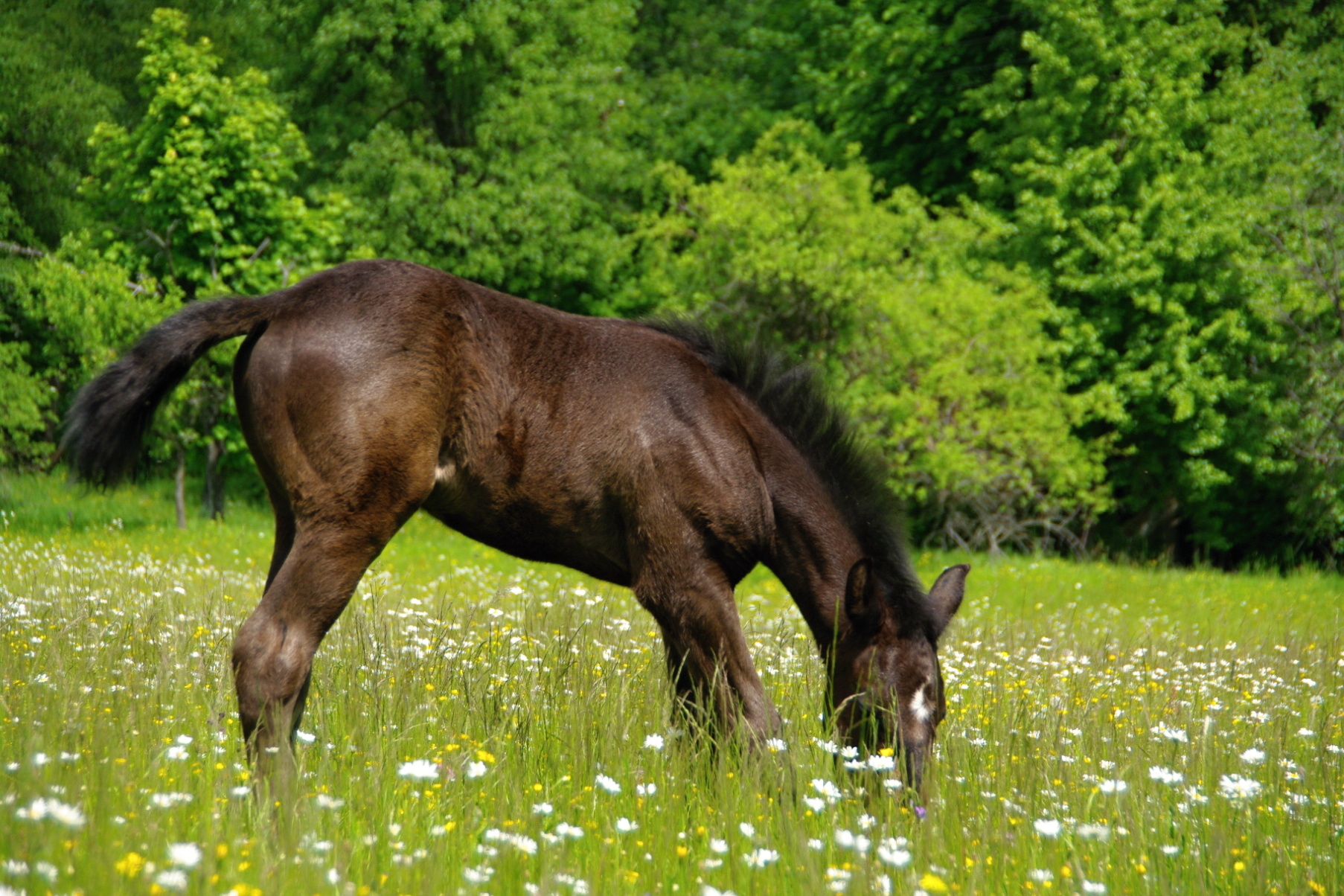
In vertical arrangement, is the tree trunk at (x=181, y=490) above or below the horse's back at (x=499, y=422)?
below

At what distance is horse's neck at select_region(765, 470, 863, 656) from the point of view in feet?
14.1

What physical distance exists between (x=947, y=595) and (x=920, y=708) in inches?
19.6

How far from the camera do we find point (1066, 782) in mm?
3928

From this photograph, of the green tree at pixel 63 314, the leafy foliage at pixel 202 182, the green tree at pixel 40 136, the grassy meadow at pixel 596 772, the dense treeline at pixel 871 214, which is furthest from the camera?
the green tree at pixel 40 136

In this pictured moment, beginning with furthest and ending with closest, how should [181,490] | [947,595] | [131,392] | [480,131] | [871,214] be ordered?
[480,131] < [871,214] < [181,490] < [947,595] < [131,392]

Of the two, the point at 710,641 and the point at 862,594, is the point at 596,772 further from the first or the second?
the point at 862,594

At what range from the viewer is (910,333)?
53.9 ft

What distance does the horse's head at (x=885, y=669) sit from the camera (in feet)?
13.1

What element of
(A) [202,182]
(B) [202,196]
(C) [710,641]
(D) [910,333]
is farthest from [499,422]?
(A) [202,182]

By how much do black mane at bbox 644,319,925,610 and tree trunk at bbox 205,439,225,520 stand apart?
1372cm

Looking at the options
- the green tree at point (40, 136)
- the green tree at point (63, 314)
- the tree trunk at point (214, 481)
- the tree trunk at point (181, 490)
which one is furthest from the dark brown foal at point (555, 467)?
the green tree at point (40, 136)

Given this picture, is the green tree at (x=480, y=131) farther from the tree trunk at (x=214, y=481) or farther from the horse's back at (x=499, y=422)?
the horse's back at (x=499, y=422)

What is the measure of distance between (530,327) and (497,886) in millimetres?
2213

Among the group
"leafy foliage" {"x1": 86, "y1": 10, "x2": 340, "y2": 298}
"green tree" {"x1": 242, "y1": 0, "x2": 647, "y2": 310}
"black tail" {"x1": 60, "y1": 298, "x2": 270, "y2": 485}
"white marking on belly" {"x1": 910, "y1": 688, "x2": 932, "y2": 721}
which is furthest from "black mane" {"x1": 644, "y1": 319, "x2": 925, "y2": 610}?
"green tree" {"x1": 242, "y1": 0, "x2": 647, "y2": 310}
